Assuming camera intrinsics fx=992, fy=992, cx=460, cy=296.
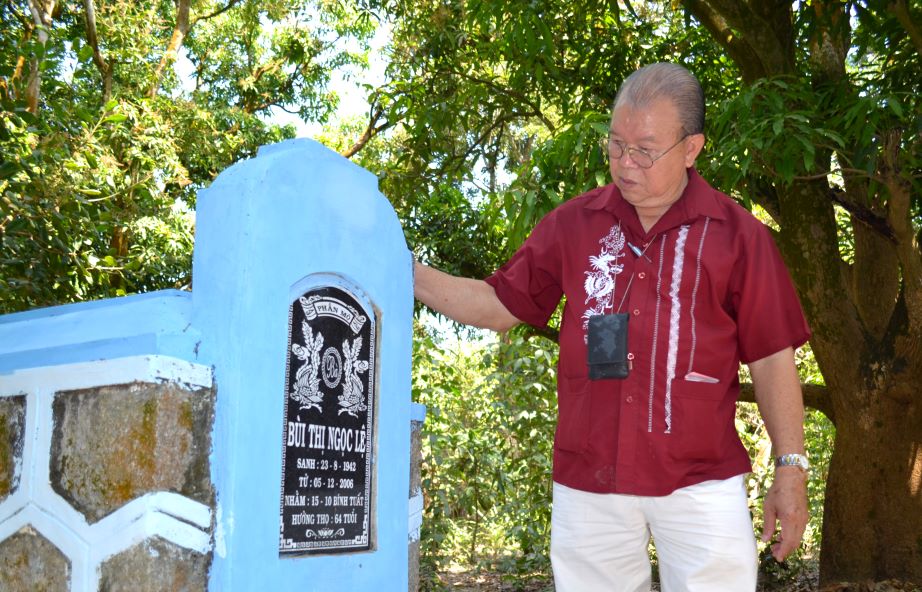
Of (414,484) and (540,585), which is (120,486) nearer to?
(414,484)

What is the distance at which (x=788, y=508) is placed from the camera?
2.30m

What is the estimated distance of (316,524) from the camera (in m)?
2.42

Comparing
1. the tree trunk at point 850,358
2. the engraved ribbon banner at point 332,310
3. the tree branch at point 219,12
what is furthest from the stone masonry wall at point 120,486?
the tree branch at point 219,12

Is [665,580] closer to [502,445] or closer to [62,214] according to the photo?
[62,214]

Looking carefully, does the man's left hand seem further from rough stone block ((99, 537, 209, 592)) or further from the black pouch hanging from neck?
rough stone block ((99, 537, 209, 592))

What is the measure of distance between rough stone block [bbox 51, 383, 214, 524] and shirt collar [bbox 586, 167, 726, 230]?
109 centimetres

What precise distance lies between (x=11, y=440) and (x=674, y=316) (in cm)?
162

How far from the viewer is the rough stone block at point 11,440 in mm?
2365

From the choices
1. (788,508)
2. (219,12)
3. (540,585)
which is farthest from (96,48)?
(788,508)

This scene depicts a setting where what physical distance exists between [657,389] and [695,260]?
0.33m

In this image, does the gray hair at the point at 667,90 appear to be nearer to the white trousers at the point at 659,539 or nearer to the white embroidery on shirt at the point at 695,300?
the white embroidery on shirt at the point at 695,300

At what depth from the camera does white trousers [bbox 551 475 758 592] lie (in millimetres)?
2225

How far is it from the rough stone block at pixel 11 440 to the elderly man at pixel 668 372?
1.29m

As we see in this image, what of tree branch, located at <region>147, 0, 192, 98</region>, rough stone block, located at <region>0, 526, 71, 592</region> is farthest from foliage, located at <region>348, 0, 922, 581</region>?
tree branch, located at <region>147, 0, 192, 98</region>
